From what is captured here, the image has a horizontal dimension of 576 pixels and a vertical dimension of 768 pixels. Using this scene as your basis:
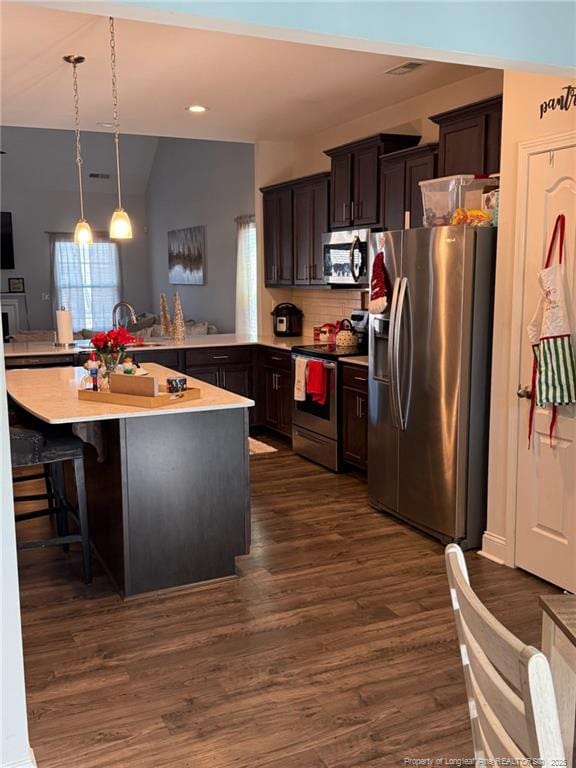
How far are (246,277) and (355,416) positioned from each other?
397 centimetres

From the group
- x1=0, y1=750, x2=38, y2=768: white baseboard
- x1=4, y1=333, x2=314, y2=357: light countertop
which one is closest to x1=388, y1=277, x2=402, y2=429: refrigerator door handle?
x1=4, y1=333, x2=314, y2=357: light countertop

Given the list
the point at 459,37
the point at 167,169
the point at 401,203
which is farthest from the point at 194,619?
the point at 167,169

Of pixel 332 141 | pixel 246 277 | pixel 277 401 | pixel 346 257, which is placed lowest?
pixel 277 401

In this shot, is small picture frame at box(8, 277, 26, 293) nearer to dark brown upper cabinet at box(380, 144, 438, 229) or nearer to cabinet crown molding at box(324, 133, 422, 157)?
cabinet crown molding at box(324, 133, 422, 157)

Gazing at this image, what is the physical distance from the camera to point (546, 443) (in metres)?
3.53

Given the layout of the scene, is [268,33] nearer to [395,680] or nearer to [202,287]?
[395,680]

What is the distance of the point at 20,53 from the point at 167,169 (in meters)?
7.72

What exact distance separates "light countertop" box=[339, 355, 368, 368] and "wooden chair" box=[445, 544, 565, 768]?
12.3 ft

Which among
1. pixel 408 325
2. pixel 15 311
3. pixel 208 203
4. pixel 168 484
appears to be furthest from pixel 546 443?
pixel 15 311

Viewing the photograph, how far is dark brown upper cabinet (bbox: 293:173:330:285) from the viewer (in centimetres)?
615

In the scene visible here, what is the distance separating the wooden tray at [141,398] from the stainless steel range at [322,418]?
1950mm

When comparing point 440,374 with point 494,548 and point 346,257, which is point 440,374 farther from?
point 346,257

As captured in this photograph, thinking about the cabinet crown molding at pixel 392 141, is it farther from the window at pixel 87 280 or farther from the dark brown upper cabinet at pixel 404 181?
the window at pixel 87 280

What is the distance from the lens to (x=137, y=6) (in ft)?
6.01
